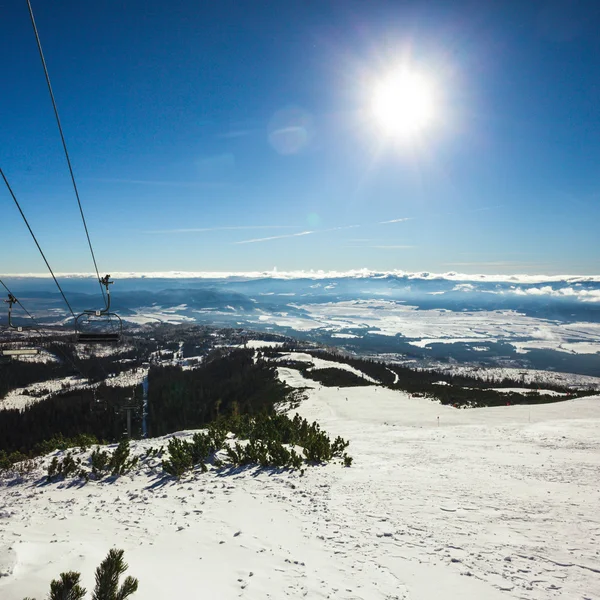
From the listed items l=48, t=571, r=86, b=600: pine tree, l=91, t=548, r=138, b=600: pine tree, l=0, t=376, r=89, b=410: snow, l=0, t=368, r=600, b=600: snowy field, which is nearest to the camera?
l=48, t=571, r=86, b=600: pine tree

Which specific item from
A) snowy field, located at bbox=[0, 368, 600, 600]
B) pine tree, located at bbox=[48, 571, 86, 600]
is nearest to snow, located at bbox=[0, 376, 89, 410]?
snowy field, located at bbox=[0, 368, 600, 600]

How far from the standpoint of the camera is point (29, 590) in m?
6.52

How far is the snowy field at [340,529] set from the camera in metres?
7.12

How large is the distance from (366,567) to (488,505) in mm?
5457

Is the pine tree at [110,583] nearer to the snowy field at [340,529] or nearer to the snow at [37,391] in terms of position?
the snowy field at [340,529]

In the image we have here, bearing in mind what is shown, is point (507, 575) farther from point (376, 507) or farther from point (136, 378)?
point (136, 378)

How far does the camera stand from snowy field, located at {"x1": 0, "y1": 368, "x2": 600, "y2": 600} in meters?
7.12

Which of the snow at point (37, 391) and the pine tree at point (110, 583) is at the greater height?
the pine tree at point (110, 583)

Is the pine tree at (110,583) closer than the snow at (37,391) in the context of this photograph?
Yes

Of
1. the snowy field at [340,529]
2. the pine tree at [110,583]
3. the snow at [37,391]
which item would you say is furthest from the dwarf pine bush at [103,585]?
the snow at [37,391]

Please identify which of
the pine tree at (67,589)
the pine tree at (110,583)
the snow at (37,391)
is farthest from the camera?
the snow at (37,391)

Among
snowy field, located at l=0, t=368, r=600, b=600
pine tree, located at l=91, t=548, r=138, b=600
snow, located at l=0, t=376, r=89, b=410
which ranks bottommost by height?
snow, located at l=0, t=376, r=89, b=410

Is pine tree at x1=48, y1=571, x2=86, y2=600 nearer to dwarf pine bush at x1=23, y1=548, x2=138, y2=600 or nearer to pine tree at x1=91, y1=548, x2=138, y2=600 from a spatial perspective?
dwarf pine bush at x1=23, y1=548, x2=138, y2=600

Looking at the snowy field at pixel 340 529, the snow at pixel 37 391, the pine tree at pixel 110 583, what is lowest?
the snow at pixel 37 391
